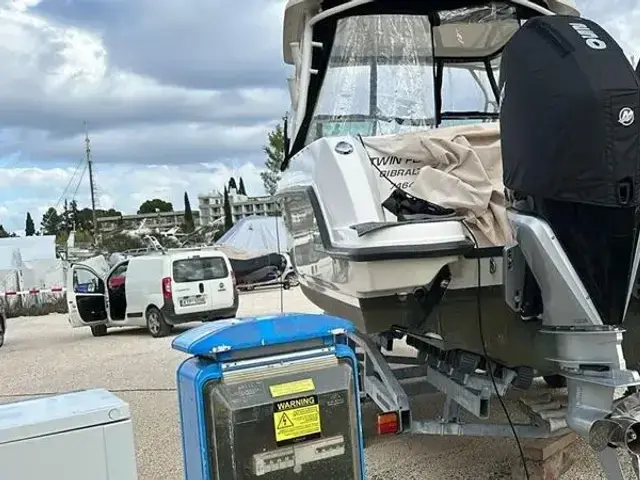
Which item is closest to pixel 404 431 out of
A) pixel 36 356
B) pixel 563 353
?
pixel 563 353

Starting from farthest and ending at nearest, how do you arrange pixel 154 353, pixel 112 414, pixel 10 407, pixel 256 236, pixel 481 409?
pixel 256 236 < pixel 154 353 < pixel 481 409 < pixel 10 407 < pixel 112 414

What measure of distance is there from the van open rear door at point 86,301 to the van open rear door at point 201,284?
2.10 metres

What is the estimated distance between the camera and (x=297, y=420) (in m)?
2.60

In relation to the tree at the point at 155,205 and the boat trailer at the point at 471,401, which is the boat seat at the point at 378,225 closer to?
the boat trailer at the point at 471,401

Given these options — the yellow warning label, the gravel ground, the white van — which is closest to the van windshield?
the white van

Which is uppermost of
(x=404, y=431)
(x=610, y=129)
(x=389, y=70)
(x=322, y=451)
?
(x=389, y=70)

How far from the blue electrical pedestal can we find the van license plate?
34.9 ft

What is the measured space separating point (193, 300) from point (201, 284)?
1.11 feet

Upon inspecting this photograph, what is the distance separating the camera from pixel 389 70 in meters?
5.27

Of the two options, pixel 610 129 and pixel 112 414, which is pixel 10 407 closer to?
pixel 112 414

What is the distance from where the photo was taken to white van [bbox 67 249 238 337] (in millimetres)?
13273

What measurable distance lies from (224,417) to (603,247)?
175 cm

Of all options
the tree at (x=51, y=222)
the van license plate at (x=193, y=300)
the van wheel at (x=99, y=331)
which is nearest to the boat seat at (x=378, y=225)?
the van license plate at (x=193, y=300)

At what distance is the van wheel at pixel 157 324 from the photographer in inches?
528
